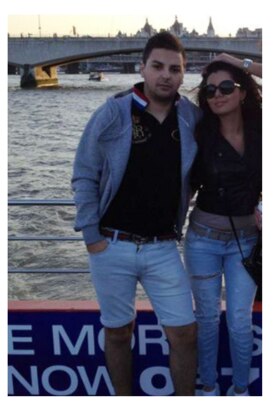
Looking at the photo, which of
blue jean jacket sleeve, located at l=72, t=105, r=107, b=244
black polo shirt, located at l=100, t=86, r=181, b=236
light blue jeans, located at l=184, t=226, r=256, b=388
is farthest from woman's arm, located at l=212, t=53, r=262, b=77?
light blue jeans, located at l=184, t=226, r=256, b=388

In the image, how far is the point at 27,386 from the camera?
2.99 metres

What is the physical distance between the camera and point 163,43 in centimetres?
223

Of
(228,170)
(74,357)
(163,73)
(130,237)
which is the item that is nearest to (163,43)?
(163,73)

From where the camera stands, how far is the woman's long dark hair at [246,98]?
2.37 metres

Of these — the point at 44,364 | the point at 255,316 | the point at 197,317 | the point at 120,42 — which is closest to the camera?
the point at 197,317

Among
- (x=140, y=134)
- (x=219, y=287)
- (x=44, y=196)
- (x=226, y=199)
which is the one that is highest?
(x=140, y=134)

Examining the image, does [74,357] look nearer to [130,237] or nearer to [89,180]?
[130,237]

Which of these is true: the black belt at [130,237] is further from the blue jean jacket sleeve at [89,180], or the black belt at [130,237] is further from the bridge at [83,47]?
the bridge at [83,47]

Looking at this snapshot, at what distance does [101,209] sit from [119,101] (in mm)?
442

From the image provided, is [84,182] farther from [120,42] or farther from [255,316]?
[120,42]

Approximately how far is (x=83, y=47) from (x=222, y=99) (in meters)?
36.1

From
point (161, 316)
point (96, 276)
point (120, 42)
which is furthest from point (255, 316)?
point (120, 42)

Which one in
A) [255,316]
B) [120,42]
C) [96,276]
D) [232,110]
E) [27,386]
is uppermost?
[120,42]

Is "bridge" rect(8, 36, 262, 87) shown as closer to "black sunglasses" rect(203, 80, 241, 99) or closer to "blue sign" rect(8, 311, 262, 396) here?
"blue sign" rect(8, 311, 262, 396)
